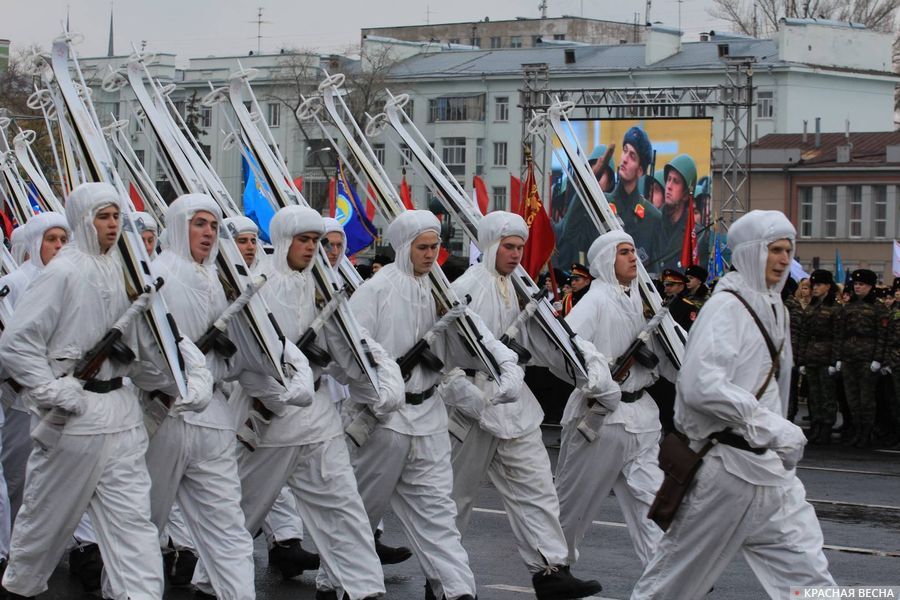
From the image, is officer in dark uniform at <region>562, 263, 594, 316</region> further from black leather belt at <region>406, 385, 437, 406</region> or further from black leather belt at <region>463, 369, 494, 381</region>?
black leather belt at <region>406, 385, 437, 406</region>

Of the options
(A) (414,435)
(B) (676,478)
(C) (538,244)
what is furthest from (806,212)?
(B) (676,478)

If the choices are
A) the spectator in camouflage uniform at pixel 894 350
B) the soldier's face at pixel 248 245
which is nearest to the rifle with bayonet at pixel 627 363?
the soldier's face at pixel 248 245

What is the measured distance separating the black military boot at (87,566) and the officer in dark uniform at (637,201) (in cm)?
2586

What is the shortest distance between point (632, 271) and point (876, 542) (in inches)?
99.0

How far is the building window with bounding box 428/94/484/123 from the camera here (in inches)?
2699

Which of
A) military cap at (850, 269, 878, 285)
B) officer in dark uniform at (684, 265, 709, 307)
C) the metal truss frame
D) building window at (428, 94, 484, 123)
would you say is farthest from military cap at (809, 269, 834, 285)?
building window at (428, 94, 484, 123)

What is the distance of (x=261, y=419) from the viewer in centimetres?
844

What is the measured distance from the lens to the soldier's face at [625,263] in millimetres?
9539

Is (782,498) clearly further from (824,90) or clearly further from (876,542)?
(824,90)

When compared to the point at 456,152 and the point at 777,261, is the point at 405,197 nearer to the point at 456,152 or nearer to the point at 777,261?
the point at 777,261

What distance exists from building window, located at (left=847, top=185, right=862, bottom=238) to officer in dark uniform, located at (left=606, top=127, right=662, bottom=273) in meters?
22.1

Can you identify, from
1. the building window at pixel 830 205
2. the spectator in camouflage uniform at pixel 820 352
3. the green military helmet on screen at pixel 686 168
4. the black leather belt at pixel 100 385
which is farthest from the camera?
the building window at pixel 830 205

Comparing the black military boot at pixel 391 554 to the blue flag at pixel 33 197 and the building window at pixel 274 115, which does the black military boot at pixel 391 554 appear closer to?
the blue flag at pixel 33 197

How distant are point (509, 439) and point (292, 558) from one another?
4.91 ft
